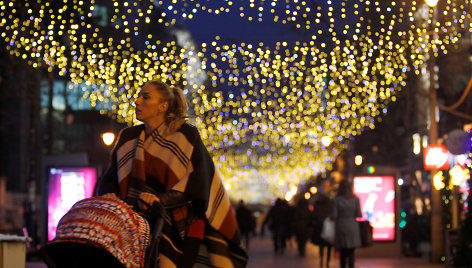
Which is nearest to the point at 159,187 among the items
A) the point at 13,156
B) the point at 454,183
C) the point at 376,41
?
the point at 376,41

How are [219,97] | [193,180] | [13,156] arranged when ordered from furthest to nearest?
[13,156]
[219,97]
[193,180]

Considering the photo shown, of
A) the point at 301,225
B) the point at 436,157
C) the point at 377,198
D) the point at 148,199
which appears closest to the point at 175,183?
the point at 148,199

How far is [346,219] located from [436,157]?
5073 mm

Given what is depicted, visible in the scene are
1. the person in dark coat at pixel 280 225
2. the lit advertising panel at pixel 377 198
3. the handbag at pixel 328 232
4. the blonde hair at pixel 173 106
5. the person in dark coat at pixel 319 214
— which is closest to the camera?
the blonde hair at pixel 173 106

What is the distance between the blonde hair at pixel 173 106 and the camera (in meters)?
5.83

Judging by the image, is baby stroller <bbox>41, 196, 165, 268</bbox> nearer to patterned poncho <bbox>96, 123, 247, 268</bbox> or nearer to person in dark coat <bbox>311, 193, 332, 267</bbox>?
patterned poncho <bbox>96, 123, 247, 268</bbox>

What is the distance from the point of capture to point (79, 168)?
1842 centimetres

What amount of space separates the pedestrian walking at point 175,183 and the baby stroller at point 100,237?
1.05 ft

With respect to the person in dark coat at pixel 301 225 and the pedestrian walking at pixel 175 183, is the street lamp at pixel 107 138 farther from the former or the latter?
the pedestrian walking at pixel 175 183

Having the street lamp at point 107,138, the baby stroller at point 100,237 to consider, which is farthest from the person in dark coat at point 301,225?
the baby stroller at point 100,237

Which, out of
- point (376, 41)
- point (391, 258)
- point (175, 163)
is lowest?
point (391, 258)

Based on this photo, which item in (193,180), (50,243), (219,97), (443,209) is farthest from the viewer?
(219,97)

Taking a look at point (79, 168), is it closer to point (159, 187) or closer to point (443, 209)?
point (443, 209)

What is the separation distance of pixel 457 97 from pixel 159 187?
37608 millimetres
